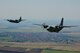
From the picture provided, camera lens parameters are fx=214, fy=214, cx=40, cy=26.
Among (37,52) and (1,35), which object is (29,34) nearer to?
(1,35)

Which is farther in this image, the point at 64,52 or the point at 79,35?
the point at 79,35

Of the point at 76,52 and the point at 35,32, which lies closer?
the point at 76,52

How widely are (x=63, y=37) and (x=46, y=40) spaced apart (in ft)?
17.3

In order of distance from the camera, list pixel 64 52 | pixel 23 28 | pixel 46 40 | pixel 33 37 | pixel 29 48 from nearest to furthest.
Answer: pixel 64 52, pixel 29 48, pixel 46 40, pixel 33 37, pixel 23 28

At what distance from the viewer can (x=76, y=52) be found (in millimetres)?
38312

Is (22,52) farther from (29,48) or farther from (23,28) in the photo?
(23,28)

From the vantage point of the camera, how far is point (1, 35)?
57625 millimetres

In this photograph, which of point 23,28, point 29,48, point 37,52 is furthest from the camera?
point 23,28

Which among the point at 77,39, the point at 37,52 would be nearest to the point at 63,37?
the point at 77,39

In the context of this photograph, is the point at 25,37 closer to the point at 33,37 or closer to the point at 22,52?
the point at 33,37

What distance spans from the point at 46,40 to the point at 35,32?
5389 millimetres

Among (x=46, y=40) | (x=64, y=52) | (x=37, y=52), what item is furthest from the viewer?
(x=46, y=40)

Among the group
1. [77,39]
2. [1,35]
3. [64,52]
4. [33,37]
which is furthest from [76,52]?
[1,35]

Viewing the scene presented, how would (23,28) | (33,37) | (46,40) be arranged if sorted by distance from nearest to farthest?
(46,40)
(33,37)
(23,28)
